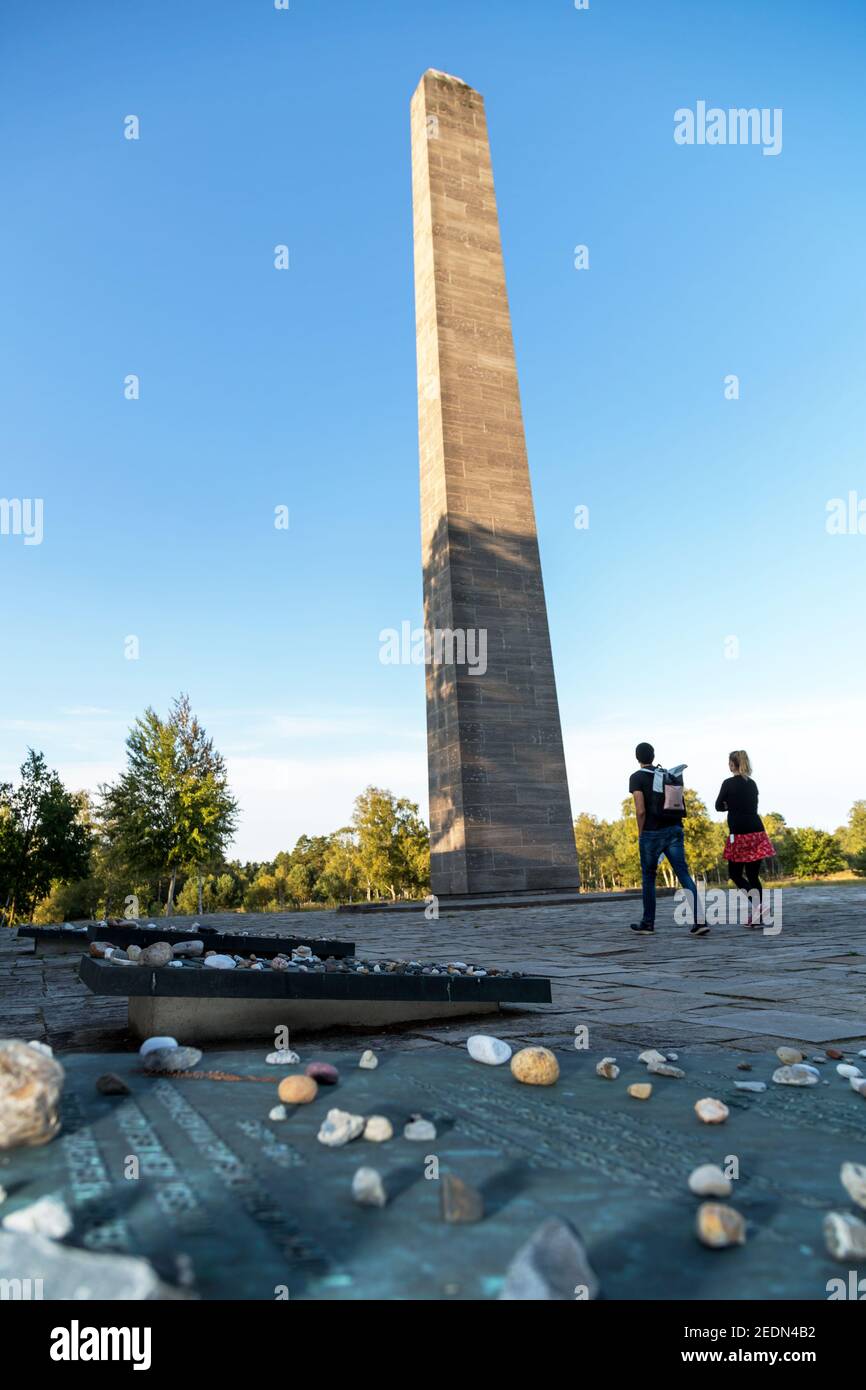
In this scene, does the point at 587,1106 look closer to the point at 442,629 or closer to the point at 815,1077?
the point at 815,1077

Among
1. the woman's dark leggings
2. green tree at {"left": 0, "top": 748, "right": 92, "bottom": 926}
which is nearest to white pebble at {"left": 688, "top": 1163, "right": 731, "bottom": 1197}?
the woman's dark leggings

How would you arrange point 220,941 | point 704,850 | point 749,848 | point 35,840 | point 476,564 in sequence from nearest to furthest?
point 220,941, point 749,848, point 476,564, point 35,840, point 704,850

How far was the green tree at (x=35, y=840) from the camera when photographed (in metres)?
28.2

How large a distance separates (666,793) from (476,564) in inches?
311

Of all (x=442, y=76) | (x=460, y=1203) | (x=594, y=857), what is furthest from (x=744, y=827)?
(x=594, y=857)

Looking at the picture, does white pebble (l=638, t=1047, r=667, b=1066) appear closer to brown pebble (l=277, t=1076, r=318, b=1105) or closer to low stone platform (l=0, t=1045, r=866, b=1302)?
low stone platform (l=0, t=1045, r=866, b=1302)

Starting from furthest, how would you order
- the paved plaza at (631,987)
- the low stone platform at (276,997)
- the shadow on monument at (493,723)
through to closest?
the shadow on monument at (493,723) < the paved plaza at (631,987) < the low stone platform at (276,997)

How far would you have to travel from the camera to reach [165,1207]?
1108mm

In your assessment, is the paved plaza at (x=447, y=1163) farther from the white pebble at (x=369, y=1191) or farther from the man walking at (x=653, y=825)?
the man walking at (x=653, y=825)

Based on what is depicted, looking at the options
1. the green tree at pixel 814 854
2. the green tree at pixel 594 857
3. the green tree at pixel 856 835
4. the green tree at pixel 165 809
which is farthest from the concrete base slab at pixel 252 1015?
the green tree at pixel 856 835

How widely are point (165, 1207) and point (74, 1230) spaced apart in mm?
124

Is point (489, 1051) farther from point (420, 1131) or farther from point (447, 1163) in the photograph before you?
point (447, 1163)

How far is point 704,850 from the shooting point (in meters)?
55.1
